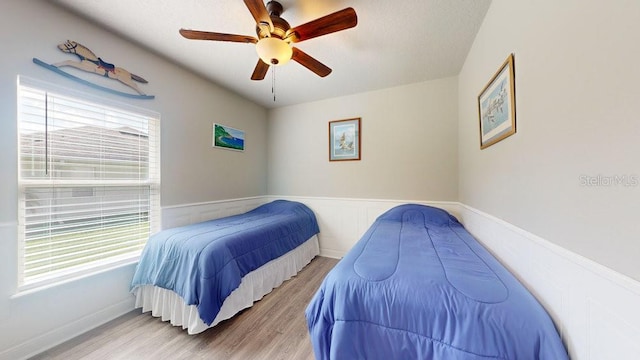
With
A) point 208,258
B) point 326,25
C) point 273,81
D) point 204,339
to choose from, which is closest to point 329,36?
point 326,25

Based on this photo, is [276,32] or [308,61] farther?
[308,61]

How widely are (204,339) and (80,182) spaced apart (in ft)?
5.34

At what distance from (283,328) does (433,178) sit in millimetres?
2451

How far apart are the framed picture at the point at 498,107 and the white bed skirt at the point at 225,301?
2324mm

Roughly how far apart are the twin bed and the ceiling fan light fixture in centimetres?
157

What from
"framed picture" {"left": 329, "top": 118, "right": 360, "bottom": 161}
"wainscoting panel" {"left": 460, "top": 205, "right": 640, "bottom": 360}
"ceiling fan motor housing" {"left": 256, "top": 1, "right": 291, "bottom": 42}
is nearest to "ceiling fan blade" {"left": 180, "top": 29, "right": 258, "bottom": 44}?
"ceiling fan motor housing" {"left": 256, "top": 1, "right": 291, "bottom": 42}

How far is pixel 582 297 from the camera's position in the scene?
73 centimetres

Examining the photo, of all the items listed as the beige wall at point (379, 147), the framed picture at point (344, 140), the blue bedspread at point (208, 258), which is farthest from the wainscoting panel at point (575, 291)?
the blue bedspread at point (208, 258)

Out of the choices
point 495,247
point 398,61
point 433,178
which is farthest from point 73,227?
point 433,178

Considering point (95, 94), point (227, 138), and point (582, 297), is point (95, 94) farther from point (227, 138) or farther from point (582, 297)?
point (582, 297)

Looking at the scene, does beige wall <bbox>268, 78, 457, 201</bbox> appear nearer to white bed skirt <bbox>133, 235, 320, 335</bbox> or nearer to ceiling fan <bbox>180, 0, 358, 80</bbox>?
white bed skirt <bbox>133, 235, 320, 335</bbox>

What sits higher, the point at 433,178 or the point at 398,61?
the point at 398,61

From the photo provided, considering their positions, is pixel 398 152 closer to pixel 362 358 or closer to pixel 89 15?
pixel 362 358

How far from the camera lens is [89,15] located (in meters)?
1.69
